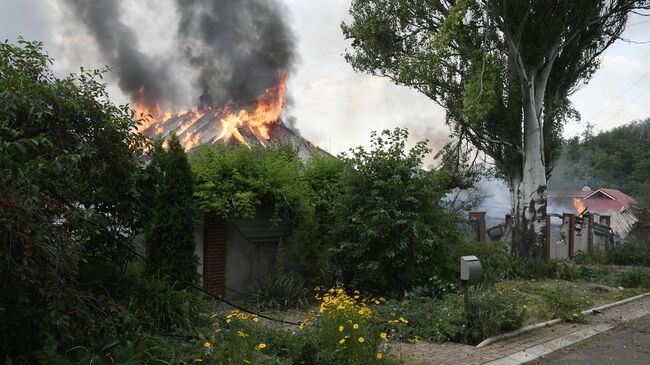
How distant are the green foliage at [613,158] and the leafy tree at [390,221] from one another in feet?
166

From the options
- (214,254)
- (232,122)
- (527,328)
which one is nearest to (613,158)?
(232,122)

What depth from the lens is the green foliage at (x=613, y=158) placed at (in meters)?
56.2

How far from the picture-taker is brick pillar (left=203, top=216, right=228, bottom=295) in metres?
10.3

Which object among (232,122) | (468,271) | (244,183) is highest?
(232,122)

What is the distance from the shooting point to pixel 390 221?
10469mm

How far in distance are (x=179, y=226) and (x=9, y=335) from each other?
4296 millimetres

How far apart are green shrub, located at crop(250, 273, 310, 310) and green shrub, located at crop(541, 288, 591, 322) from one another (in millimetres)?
4651

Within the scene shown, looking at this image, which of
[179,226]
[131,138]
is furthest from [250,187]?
[131,138]

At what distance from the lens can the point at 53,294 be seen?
431cm

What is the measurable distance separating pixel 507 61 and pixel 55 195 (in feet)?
51.9

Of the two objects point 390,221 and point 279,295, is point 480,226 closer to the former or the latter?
point 390,221

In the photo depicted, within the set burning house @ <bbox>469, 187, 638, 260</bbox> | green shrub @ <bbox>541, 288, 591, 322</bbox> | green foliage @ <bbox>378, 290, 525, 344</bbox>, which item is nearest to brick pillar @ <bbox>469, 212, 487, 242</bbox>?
burning house @ <bbox>469, 187, 638, 260</bbox>

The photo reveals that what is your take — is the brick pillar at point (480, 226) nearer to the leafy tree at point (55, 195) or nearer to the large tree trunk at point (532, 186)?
the large tree trunk at point (532, 186)

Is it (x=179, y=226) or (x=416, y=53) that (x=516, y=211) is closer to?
(x=416, y=53)
